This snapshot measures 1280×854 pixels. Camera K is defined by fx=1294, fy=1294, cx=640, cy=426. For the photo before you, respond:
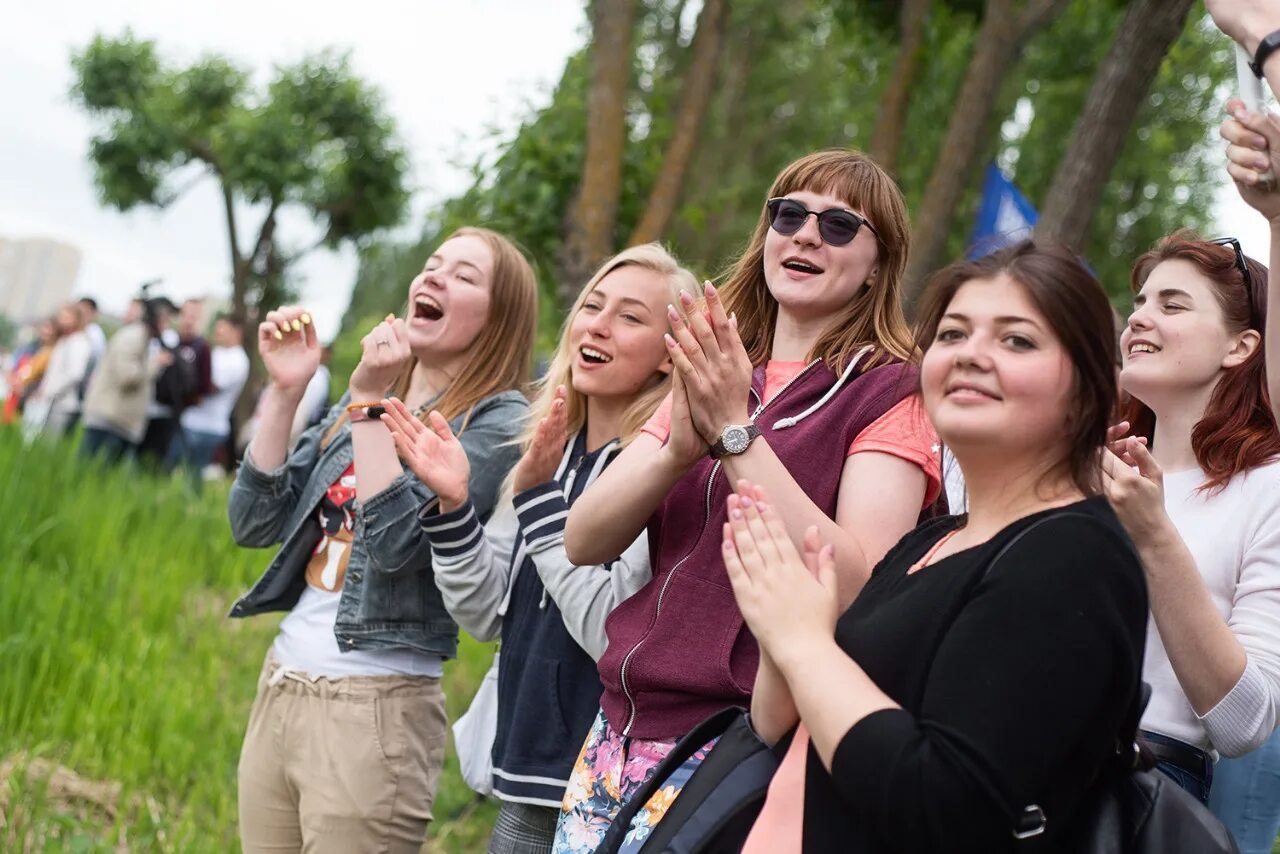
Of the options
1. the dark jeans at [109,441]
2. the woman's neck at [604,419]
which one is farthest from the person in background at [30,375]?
the woman's neck at [604,419]

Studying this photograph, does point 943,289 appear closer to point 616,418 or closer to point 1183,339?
point 1183,339

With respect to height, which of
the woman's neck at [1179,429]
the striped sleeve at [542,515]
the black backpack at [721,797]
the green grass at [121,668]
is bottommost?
the green grass at [121,668]

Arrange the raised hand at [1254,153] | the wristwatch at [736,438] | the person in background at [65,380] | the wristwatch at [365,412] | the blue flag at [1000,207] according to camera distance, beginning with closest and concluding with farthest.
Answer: the raised hand at [1254,153], the wristwatch at [736,438], the wristwatch at [365,412], the blue flag at [1000,207], the person in background at [65,380]

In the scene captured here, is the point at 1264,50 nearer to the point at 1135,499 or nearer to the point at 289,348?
the point at 1135,499

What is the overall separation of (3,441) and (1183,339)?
5.67 m

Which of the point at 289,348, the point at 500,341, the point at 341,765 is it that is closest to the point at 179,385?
the point at 289,348

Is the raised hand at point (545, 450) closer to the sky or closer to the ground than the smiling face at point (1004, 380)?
closer to the ground

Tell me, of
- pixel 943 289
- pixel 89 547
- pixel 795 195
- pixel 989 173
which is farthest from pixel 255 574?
pixel 943 289

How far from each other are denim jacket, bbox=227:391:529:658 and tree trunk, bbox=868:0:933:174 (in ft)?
14.7

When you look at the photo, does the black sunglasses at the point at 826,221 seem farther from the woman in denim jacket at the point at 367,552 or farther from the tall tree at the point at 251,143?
the tall tree at the point at 251,143

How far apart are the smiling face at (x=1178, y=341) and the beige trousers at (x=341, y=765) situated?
67.1 inches

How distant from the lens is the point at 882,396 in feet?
6.77

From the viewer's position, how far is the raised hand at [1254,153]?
1.76 metres

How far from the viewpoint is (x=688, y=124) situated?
6695 mm
